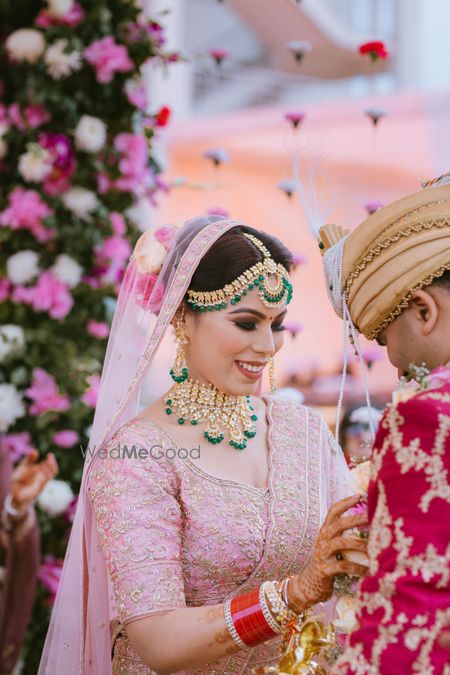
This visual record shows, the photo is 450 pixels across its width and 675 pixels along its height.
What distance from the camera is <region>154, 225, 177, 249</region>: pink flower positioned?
7.47 feet

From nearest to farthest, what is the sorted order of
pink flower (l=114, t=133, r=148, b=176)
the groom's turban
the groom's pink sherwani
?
1. the groom's pink sherwani
2. the groom's turban
3. pink flower (l=114, t=133, r=148, b=176)

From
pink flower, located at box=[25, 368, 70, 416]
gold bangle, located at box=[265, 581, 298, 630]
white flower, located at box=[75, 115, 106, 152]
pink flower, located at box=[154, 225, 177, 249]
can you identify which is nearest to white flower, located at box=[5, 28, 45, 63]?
white flower, located at box=[75, 115, 106, 152]

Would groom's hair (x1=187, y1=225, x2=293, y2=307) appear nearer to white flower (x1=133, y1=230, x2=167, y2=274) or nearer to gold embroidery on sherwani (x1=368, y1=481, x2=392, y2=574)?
white flower (x1=133, y1=230, x2=167, y2=274)

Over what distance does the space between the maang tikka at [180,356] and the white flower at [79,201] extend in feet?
5.10

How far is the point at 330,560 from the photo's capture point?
5.24 ft

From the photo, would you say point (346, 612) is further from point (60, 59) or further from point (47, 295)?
point (60, 59)

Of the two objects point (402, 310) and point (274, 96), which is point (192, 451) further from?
point (274, 96)

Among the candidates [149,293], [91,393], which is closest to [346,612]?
[149,293]

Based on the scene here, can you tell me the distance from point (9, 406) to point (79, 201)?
851 millimetres

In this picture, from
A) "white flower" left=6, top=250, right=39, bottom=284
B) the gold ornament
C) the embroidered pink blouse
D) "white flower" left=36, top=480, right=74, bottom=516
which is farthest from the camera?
"white flower" left=6, top=250, right=39, bottom=284

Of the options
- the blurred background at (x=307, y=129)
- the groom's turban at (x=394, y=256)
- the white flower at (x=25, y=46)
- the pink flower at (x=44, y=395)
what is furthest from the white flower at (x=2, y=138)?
the groom's turban at (x=394, y=256)

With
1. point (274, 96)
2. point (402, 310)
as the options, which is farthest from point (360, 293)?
point (274, 96)

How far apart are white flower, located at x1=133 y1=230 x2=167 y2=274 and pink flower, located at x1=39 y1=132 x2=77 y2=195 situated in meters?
1.42

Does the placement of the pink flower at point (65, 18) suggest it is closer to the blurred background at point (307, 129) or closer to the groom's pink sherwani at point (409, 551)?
the blurred background at point (307, 129)
